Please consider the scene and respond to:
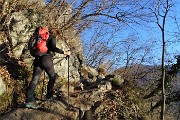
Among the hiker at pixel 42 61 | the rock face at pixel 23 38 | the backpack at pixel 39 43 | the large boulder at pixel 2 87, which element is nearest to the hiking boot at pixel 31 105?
the hiker at pixel 42 61

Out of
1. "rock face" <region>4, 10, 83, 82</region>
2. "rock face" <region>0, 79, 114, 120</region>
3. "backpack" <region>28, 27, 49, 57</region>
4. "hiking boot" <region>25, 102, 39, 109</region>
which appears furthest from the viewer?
"rock face" <region>4, 10, 83, 82</region>

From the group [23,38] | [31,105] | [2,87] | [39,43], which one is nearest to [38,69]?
[39,43]

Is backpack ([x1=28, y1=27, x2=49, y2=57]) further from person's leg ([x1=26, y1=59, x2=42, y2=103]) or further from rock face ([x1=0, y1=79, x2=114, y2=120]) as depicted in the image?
rock face ([x1=0, y1=79, x2=114, y2=120])

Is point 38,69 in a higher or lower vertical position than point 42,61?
lower

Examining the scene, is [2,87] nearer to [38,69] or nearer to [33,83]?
[33,83]

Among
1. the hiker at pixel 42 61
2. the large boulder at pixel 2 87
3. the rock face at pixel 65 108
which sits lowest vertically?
the rock face at pixel 65 108

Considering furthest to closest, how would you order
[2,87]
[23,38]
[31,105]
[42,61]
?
[23,38], [2,87], [42,61], [31,105]

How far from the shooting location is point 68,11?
44.9ft

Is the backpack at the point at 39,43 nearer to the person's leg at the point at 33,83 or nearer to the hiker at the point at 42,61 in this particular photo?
the hiker at the point at 42,61

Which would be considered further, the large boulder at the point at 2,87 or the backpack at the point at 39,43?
the large boulder at the point at 2,87

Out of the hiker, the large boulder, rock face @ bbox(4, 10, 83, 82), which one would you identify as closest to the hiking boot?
the hiker

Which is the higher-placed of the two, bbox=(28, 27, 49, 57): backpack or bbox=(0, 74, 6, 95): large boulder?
bbox=(28, 27, 49, 57): backpack

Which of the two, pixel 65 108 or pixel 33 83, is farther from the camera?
pixel 65 108

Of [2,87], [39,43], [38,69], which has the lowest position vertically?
[2,87]
